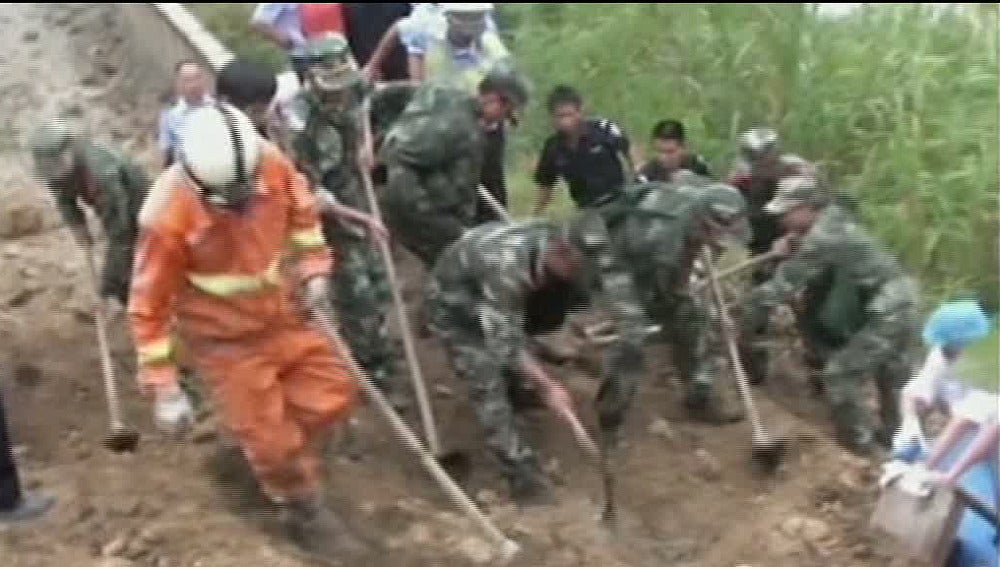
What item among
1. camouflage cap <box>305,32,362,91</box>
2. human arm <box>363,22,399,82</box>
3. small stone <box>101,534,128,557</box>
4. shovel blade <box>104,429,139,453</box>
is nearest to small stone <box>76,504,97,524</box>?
small stone <box>101,534,128,557</box>

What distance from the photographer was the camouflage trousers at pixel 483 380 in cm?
708

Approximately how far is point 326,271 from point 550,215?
2534 millimetres

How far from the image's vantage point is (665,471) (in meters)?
7.52

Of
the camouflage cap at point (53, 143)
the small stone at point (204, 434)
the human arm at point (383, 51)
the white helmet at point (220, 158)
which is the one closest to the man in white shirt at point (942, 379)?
the white helmet at point (220, 158)

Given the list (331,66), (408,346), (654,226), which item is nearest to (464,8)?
(331,66)

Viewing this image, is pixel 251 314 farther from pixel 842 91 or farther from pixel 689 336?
pixel 842 91

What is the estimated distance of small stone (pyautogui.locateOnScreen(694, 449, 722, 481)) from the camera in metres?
7.52

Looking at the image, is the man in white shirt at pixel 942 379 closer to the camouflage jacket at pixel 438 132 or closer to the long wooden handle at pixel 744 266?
the long wooden handle at pixel 744 266

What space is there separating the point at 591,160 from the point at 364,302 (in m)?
1.16

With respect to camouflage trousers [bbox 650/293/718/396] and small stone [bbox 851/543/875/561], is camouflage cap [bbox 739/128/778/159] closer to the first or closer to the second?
camouflage trousers [bbox 650/293/718/396]

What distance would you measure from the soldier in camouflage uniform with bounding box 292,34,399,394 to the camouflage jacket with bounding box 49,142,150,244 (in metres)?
0.71

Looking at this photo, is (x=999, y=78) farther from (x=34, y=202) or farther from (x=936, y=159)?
(x=34, y=202)

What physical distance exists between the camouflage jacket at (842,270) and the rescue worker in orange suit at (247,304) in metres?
1.78

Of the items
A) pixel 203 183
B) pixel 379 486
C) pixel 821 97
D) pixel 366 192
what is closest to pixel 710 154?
pixel 821 97
